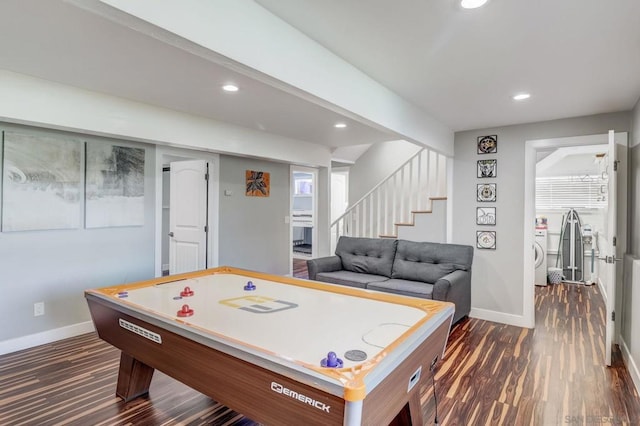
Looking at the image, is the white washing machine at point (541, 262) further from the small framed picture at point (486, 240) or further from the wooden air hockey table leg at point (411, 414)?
the wooden air hockey table leg at point (411, 414)

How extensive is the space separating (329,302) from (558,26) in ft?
6.46

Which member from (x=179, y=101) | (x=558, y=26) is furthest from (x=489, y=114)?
(x=179, y=101)

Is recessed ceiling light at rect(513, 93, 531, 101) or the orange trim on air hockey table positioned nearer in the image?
the orange trim on air hockey table

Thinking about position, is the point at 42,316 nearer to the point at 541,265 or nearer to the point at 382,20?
the point at 382,20

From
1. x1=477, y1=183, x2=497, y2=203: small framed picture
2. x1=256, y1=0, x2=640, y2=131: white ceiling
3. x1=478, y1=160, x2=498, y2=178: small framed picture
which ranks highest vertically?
x1=256, y1=0, x2=640, y2=131: white ceiling

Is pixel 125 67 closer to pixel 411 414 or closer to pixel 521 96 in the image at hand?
pixel 411 414

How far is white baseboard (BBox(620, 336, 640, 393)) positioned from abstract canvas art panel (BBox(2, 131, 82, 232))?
4.83 m

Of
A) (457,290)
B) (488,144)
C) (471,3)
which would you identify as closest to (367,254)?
(457,290)

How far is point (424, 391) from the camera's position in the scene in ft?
8.21

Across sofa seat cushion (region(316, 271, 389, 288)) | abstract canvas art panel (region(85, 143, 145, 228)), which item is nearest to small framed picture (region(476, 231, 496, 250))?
sofa seat cushion (region(316, 271, 389, 288))

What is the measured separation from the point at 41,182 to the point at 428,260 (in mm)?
4032

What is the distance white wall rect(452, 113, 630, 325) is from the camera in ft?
13.2

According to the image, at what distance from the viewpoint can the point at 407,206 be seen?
512cm

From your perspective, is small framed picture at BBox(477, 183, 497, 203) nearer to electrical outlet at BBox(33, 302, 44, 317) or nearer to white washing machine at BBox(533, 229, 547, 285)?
white washing machine at BBox(533, 229, 547, 285)
